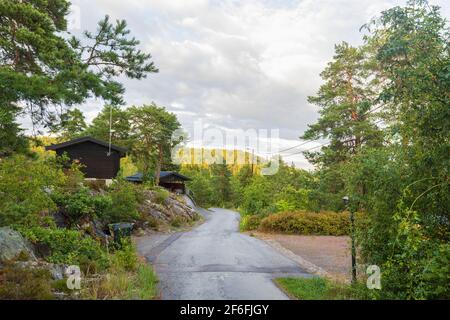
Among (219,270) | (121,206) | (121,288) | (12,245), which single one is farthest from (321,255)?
Answer: (12,245)

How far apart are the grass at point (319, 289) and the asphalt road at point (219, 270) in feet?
1.10

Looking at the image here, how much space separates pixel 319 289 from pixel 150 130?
35.7 m

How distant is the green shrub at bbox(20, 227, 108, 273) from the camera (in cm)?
803

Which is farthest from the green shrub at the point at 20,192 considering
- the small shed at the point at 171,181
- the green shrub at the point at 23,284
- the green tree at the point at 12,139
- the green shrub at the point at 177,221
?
the small shed at the point at 171,181

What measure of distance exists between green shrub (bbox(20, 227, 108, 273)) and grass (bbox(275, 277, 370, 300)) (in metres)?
4.78

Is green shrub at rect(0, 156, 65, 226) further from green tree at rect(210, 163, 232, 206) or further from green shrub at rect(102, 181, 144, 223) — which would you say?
Answer: green tree at rect(210, 163, 232, 206)

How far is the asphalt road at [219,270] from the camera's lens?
7.61 m

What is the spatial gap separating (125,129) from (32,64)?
88.0ft

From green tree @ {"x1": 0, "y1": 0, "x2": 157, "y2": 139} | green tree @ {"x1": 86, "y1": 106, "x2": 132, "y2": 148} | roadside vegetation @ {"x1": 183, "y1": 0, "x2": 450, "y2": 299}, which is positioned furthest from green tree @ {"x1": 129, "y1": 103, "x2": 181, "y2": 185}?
roadside vegetation @ {"x1": 183, "y1": 0, "x2": 450, "y2": 299}

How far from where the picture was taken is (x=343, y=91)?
26984 millimetres

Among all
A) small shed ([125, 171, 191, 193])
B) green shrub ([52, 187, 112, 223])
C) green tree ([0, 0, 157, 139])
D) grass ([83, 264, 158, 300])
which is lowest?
grass ([83, 264, 158, 300])

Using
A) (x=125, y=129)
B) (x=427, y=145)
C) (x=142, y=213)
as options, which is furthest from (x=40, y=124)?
(x=125, y=129)
